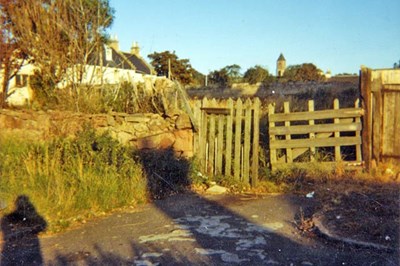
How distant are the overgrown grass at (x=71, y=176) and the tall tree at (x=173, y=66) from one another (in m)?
26.8

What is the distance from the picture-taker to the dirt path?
13.0 feet

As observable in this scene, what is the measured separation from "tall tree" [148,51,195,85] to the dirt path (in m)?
28.4

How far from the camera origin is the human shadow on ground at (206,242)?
394cm

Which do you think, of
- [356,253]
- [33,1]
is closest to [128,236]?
[356,253]

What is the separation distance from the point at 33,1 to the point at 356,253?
9.36m

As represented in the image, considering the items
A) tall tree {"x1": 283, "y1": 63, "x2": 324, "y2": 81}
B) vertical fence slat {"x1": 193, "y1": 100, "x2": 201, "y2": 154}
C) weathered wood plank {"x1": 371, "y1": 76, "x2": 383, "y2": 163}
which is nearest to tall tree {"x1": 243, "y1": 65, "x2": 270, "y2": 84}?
tall tree {"x1": 283, "y1": 63, "x2": 324, "y2": 81}

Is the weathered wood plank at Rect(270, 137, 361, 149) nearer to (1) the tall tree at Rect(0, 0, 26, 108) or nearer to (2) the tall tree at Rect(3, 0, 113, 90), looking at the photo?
(2) the tall tree at Rect(3, 0, 113, 90)

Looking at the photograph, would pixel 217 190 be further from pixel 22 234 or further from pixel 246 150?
pixel 22 234

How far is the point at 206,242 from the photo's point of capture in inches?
175

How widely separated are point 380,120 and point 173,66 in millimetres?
28914

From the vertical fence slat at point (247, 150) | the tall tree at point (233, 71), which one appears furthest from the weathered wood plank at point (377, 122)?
the tall tree at point (233, 71)

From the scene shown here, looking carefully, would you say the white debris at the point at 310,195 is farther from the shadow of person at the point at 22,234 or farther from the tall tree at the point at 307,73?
the tall tree at the point at 307,73

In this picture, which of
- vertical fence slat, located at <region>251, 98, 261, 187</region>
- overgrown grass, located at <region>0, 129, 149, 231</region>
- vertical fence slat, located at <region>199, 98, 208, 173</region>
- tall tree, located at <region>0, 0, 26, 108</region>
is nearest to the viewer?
overgrown grass, located at <region>0, 129, 149, 231</region>

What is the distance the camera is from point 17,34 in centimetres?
1017
